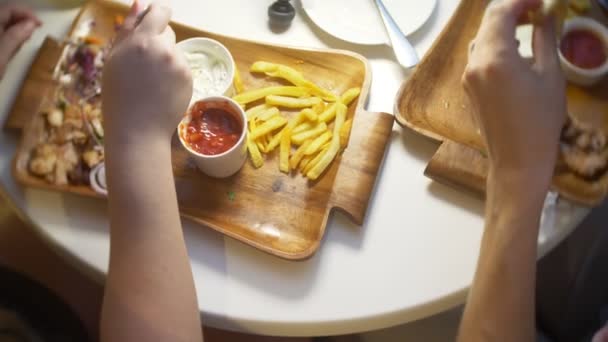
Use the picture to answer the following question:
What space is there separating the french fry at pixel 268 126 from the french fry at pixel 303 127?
0.10 feet

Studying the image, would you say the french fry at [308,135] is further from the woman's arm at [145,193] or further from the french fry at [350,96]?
the woman's arm at [145,193]

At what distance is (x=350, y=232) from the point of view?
98 cm

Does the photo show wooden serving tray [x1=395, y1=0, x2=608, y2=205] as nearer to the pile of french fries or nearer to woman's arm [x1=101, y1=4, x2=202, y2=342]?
the pile of french fries

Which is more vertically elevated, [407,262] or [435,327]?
[407,262]

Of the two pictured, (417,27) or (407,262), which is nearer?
(407,262)

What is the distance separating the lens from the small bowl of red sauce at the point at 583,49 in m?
1.06

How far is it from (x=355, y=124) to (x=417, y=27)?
0.29m

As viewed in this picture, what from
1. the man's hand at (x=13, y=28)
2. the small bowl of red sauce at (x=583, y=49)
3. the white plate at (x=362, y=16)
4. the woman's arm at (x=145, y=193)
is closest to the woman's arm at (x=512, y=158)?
the small bowl of red sauce at (x=583, y=49)

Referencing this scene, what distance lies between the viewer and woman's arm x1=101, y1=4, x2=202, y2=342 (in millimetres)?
818

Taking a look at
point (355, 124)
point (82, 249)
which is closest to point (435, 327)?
point (355, 124)

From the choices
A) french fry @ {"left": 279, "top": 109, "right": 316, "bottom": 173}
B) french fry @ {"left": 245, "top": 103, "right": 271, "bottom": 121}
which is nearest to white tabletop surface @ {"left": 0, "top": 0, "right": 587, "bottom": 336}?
french fry @ {"left": 279, "top": 109, "right": 316, "bottom": 173}

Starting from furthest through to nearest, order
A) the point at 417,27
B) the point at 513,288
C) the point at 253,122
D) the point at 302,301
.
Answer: the point at 417,27, the point at 253,122, the point at 302,301, the point at 513,288

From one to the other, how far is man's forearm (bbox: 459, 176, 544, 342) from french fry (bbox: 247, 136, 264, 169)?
0.43 meters

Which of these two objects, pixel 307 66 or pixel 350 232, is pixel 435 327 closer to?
pixel 350 232
